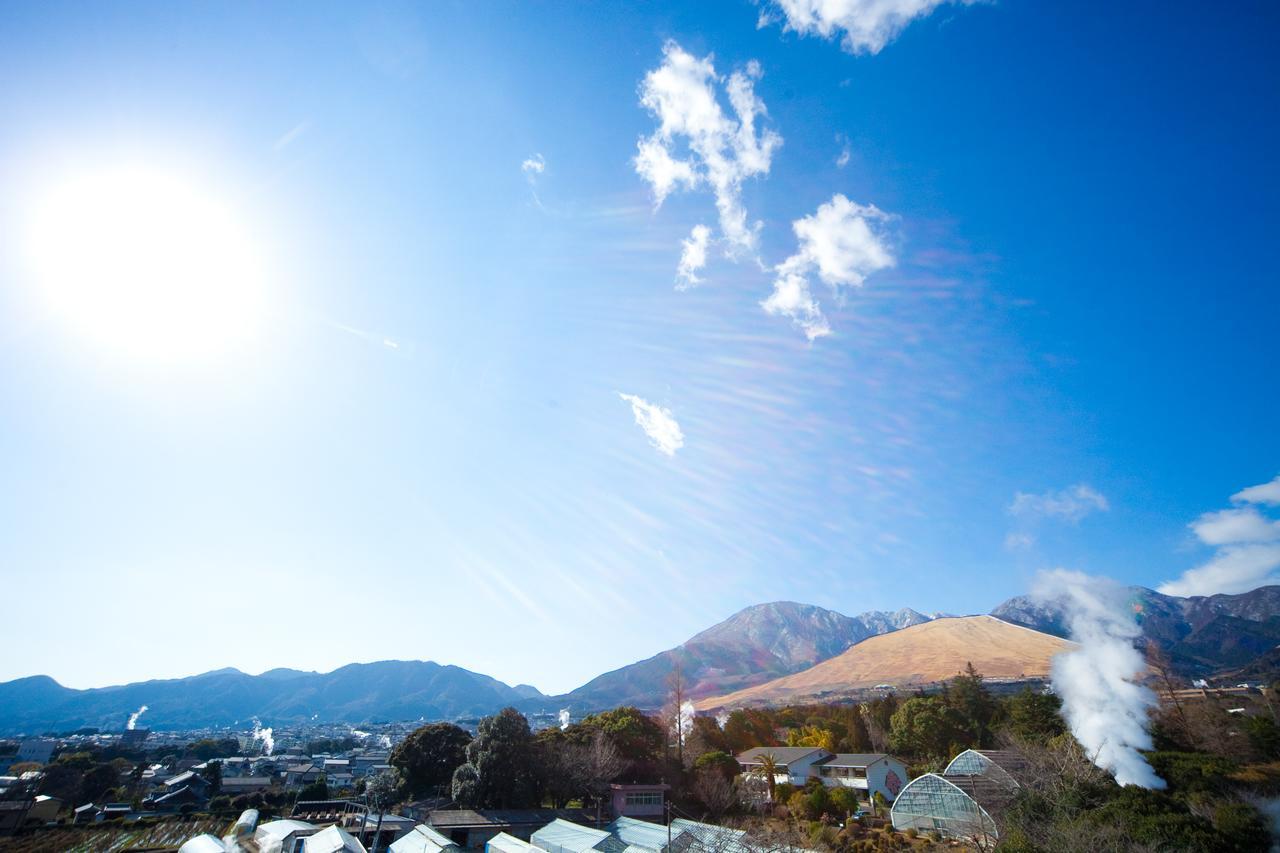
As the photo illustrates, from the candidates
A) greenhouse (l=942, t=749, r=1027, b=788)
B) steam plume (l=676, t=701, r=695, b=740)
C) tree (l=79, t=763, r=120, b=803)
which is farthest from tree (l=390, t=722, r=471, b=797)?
greenhouse (l=942, t=749, r=1027, b=788)

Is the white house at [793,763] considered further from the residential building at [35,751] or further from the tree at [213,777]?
the residential building at [35,751]

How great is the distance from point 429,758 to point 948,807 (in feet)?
97.9

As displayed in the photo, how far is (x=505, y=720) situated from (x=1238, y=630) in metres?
234

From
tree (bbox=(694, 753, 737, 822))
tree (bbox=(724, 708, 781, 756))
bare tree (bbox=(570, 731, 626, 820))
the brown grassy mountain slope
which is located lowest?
tree (bbox=(694, 753, 737, 822))

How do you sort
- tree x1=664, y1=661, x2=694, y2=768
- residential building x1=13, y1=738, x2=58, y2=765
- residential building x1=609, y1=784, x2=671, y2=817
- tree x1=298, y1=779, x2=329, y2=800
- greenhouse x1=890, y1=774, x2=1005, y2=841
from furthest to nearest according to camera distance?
residential building x1=13, y1=738, x2=58, y2=765
tree x1=664, y1=661, x2=694, y2=768
tree x1=298, y1=779, x2=329, y2=800
residential building x1=609, y1=784, x2=671, y2=817
greenhouse x1=890, y1=774, x2=1005, y2=841

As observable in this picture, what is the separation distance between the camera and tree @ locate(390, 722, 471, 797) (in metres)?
36.0

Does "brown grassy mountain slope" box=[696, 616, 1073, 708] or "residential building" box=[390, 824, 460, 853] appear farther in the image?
"brown grassy mountain slope" box=[696, 616, 1073, 708]

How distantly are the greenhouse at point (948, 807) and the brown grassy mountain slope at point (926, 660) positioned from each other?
85924mm

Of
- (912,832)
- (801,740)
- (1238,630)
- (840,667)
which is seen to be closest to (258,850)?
(912,832)

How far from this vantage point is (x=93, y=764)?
45.8m

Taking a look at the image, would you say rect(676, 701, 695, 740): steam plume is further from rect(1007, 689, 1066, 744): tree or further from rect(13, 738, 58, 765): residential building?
rect(13, 738, 58, 765): residential building

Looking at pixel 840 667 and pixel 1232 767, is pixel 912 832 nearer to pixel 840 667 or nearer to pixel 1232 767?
pixel 1232 767

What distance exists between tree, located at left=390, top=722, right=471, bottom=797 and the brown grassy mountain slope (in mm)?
89417

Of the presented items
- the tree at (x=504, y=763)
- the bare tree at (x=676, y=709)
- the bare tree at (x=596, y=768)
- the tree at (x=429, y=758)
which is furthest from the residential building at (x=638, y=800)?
the tree at (x=429, y=758)
